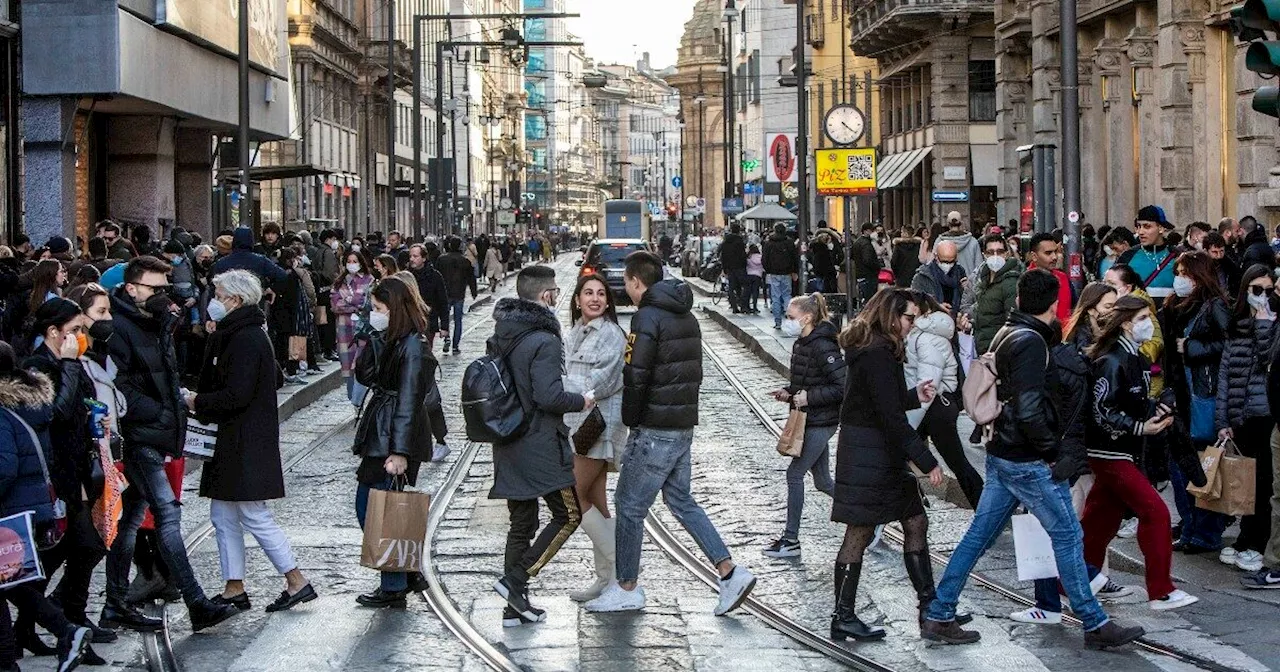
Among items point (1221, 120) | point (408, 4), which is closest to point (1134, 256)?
point (1221, 120)

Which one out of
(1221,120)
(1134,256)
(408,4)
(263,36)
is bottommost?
(1134,256)

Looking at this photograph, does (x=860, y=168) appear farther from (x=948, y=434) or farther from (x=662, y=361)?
(x=662, y=361)

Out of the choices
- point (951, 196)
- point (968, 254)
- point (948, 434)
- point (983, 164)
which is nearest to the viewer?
point (948, 434)

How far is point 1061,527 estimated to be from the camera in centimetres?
965

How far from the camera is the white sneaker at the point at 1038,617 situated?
33.5 feet

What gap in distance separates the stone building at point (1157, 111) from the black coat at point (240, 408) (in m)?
15.4

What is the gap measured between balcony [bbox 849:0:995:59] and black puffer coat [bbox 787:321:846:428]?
39.2 metres

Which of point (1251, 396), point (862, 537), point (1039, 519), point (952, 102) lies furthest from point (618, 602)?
point (952, 102)

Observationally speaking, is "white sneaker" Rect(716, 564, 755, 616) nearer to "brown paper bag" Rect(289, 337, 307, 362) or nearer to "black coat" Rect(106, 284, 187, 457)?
"black coat" Rect(106, 284, 187, 457)

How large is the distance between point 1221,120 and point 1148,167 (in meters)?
3.26

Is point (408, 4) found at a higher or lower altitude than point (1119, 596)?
higher

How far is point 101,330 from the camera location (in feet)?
32.7

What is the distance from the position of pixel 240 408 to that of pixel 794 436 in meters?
3.69

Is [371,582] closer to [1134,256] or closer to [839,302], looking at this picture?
[1134,256]
